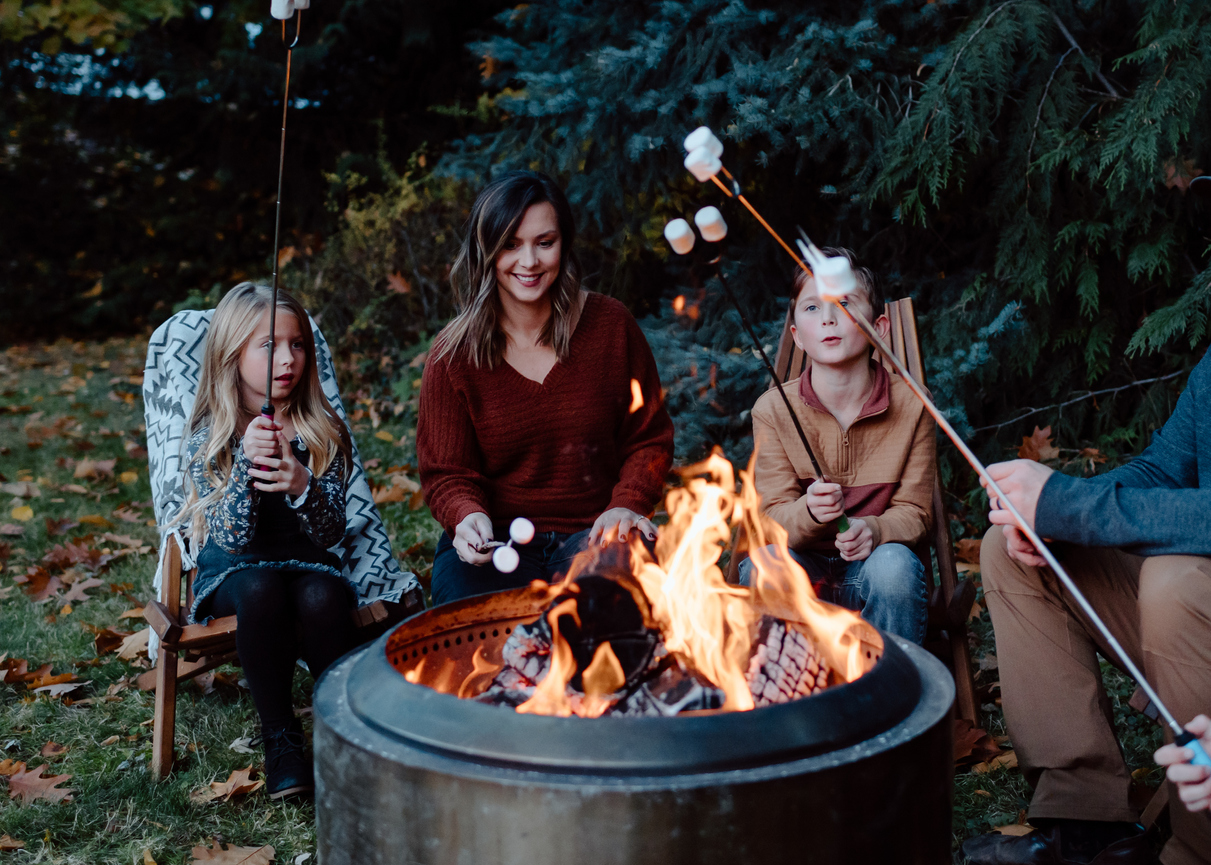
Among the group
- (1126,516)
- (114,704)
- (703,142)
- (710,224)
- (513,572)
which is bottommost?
(114,704)

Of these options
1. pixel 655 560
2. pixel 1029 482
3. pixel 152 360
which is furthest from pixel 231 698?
pixel 1029 482

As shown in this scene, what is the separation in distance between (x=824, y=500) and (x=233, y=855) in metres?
1.64

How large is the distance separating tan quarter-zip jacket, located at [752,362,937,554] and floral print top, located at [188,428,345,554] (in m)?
1.22

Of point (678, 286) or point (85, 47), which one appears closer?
point (678, 286)

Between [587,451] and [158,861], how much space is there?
4.95ft

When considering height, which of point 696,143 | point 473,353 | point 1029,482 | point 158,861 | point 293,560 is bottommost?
point 158,861

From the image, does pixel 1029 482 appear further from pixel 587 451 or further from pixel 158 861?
pixel 158 861

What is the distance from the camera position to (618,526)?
2.71 meters

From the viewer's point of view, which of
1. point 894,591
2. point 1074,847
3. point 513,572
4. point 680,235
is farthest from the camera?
point 513,572

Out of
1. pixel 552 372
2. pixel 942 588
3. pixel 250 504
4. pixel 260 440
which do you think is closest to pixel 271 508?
pixel 250 504

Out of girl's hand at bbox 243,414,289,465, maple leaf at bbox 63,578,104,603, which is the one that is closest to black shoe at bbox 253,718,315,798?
girl's hand at bbox 243,414,289,465

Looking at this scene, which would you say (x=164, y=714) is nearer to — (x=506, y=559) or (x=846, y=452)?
(x=506, y=559)

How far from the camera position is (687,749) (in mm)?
1443

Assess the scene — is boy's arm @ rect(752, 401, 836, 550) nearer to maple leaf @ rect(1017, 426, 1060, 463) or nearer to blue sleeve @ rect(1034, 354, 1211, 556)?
blue sleeve @ rect(1034, 354, 1211, 556)
